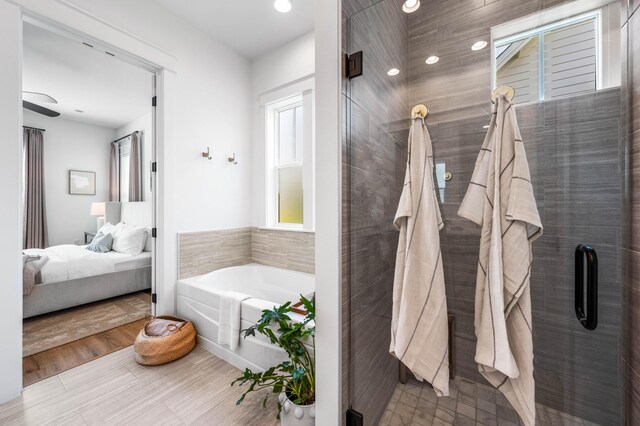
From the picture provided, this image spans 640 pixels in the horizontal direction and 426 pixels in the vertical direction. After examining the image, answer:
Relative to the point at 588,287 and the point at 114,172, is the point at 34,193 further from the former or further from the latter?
the point at 588,287

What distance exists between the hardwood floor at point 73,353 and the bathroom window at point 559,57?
3.19 metres

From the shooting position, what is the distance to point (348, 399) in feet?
3.78

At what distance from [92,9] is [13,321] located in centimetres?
220

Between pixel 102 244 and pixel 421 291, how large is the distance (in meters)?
4.31

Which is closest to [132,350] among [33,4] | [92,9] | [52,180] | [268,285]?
[268,285]

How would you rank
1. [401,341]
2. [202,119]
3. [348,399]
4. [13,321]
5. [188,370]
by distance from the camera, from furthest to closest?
[202,119]
[188,370]
[13,321]
[348,399]
[401,341]

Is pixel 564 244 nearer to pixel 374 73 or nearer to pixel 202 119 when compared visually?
pixel 374 73

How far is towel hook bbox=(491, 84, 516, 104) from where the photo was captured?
1.00 metres

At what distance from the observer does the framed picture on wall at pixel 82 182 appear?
4.70 metres

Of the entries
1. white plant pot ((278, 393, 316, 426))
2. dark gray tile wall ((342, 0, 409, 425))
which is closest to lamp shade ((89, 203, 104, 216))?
white plant pot ((278, 393, 316, 426))

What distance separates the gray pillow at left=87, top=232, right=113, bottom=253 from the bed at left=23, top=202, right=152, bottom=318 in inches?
9.4

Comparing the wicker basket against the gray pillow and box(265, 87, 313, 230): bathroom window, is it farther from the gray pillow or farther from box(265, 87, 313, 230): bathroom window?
the gray pillow

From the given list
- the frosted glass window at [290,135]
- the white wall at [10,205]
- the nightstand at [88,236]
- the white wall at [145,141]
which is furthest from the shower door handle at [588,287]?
the nightstand at [88,236]

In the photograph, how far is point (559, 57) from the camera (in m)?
1.01
